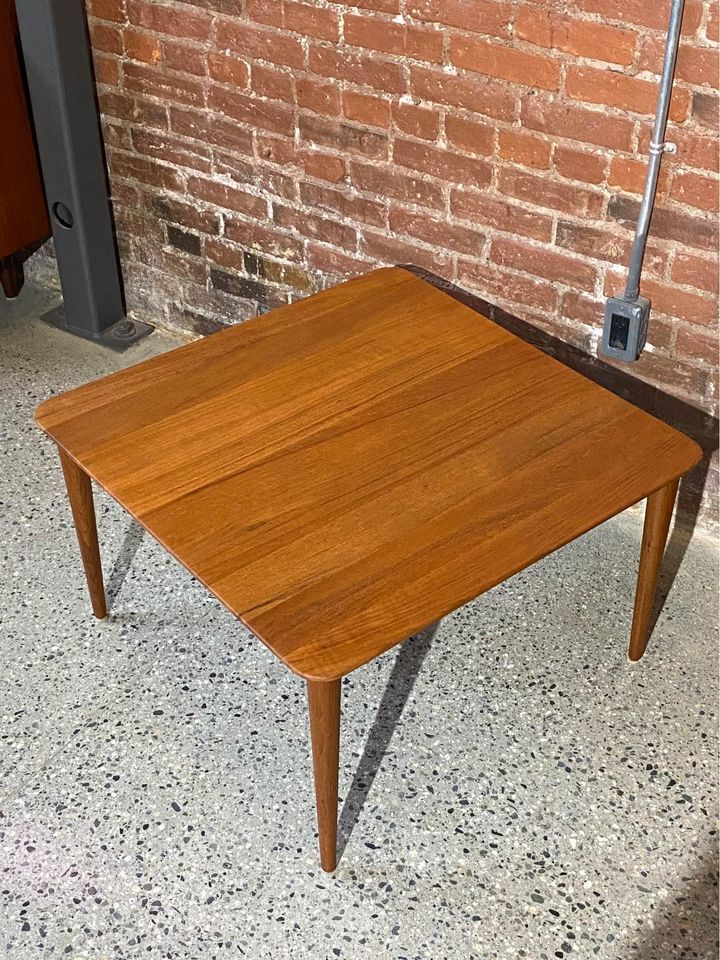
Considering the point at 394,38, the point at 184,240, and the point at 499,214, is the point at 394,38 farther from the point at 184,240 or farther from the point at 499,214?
the point at 184,240

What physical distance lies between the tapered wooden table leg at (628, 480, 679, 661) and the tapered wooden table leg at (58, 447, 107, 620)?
3.06ft

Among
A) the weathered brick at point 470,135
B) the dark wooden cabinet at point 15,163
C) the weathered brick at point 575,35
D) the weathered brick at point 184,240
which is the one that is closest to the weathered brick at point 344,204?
the weathered brick at point 470,135

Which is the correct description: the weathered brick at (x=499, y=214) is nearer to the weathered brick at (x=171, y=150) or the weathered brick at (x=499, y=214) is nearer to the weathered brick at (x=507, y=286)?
the weathered brick at (x=507, y=286)

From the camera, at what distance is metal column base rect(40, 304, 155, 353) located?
9.53ft

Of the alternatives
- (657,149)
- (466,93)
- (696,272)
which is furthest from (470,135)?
(696,272)

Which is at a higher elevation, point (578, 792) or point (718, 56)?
point (718, 56)

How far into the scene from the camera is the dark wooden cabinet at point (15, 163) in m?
2.64

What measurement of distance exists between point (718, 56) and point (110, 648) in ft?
4.78

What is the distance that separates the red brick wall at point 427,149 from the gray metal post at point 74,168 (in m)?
0.06

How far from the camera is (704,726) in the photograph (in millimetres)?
1944

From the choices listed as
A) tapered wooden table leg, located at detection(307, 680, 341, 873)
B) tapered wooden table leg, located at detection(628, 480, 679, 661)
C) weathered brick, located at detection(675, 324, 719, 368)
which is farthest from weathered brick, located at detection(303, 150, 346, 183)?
tapered wooden table leg, located at detection(307, 680, 341, 873)

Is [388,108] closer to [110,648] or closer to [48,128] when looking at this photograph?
[48,128]

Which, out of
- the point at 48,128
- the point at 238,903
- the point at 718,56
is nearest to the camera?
the point at 238,903

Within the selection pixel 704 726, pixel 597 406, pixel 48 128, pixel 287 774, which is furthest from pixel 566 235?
pixel 48 128
